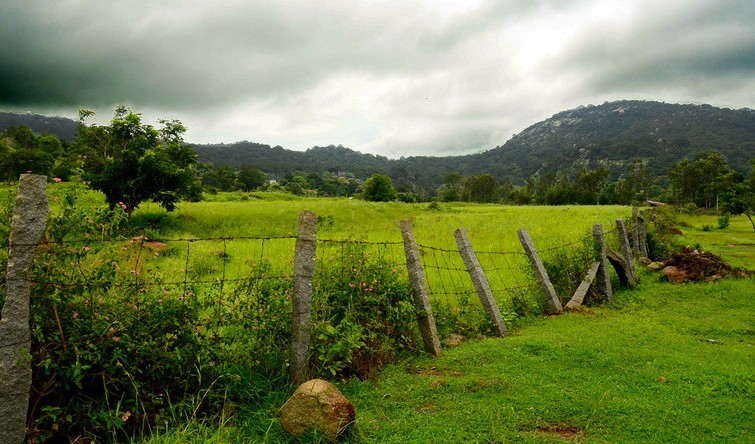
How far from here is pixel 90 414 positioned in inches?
154

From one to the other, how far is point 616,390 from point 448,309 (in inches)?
133

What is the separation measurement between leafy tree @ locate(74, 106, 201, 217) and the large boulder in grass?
2261cm

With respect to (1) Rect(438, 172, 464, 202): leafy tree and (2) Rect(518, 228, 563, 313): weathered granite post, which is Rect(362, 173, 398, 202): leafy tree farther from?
(2) Rect(518, 228, 563, 313): weathered granite post

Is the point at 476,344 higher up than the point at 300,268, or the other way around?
the point at 300,268

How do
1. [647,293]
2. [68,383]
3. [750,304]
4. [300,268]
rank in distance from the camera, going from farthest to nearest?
[647,293], [750,304], [300,268], [68,383]

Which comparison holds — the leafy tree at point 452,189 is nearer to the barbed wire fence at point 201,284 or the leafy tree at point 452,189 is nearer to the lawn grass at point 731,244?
the lawn grass at point 731,244

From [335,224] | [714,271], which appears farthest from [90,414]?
[335,224]

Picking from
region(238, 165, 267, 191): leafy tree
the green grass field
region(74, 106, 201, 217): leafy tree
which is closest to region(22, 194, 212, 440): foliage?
the green grass field

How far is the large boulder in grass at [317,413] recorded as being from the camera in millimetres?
4168

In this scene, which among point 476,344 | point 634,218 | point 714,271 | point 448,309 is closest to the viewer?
point 476,344

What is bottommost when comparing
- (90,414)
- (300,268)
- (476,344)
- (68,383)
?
(476,344)

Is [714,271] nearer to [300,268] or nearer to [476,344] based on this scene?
[476,344]

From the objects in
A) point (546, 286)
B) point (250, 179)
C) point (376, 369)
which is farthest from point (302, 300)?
point (250, 179)

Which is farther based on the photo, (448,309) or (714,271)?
(714,271)
